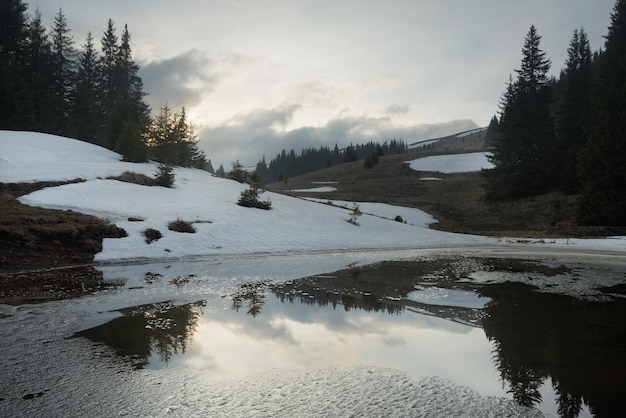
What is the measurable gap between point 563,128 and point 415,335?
150ft

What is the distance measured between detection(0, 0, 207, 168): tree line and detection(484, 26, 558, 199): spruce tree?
113ft

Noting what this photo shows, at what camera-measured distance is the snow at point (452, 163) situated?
70.2 meters

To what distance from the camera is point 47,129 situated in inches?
1924

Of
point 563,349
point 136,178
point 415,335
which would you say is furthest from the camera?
point 136,178

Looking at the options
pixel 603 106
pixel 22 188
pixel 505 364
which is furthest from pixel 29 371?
pixel 603 106

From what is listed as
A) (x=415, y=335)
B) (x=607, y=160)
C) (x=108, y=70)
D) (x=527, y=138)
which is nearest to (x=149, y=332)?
(x=415, y=335)

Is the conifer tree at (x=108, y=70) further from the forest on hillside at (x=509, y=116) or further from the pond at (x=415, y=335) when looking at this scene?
Answer: the pond at (x=415, y=335)

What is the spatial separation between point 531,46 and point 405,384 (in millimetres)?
51220

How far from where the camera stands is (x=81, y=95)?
54406mm

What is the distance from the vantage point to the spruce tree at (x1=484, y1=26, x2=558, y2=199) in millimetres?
40938

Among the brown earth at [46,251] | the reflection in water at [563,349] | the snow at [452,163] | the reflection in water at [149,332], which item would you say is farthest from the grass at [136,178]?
the snow at [452,163]

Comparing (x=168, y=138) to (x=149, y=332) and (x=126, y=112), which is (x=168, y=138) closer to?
(x=126, y=112)

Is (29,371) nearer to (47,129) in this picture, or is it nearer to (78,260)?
(78,260)

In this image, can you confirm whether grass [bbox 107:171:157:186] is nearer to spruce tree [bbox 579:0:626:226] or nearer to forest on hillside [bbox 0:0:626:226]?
forest on hillside [bbox 0:0:626:226]
